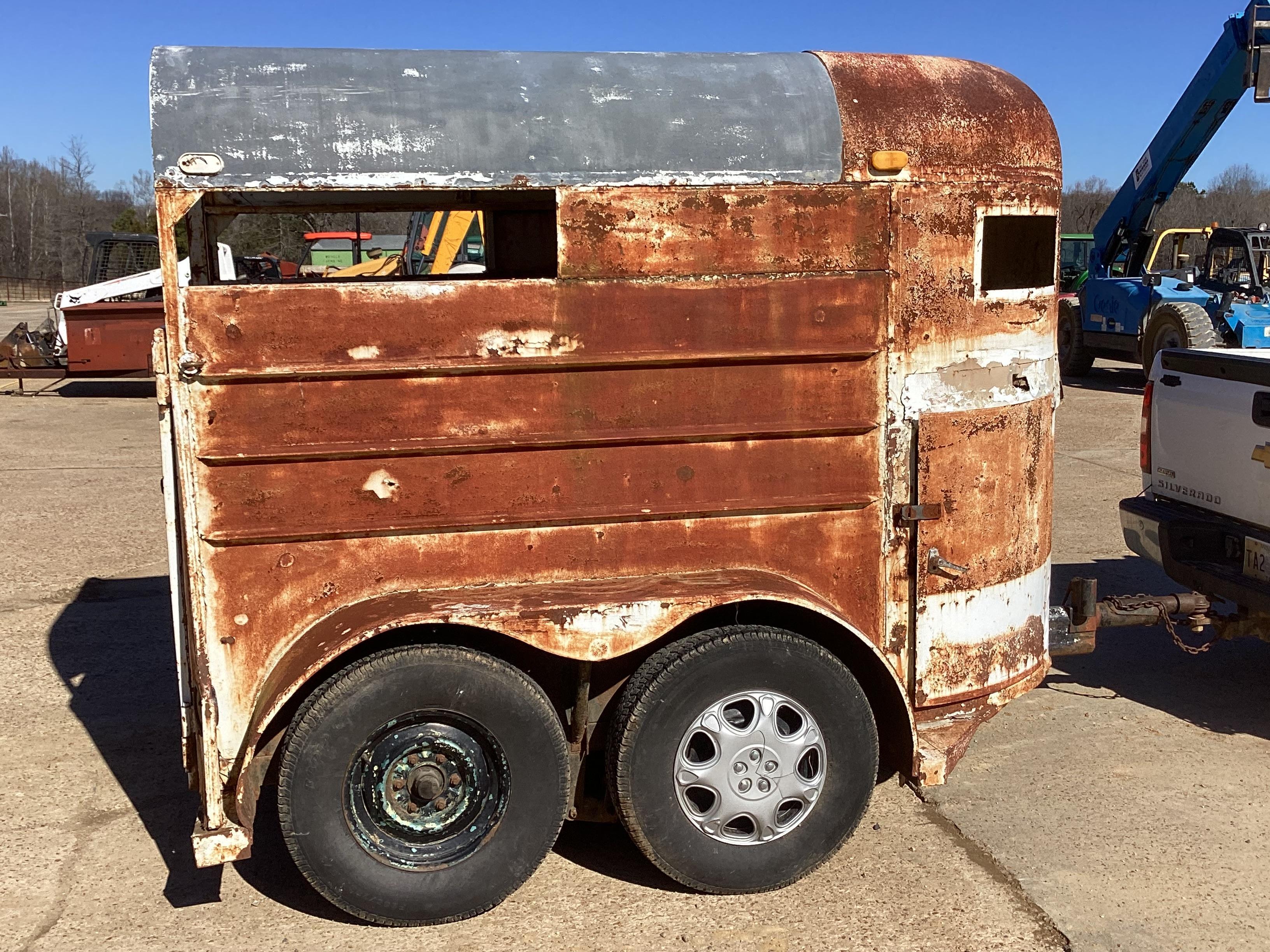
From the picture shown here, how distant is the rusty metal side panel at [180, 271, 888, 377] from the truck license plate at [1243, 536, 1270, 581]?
2532 millimetres

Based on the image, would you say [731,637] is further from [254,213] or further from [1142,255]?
[1142,255]

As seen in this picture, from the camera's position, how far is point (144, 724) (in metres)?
5.31

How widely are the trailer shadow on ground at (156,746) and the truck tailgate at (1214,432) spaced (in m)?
3.27

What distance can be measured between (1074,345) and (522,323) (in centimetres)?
1747

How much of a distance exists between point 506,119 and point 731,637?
5.66ft

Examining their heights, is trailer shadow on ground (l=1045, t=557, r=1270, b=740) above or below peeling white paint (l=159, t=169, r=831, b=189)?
below

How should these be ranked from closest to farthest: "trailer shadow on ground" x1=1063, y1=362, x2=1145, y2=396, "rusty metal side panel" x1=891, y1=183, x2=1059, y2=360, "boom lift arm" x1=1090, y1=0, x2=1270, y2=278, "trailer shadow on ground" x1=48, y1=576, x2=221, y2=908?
"rusty metal side panel" x1=891, y1=183, x2=1059, y2=360, "trailer shadow on ground" x1=48, y1=576, x2=221, y2=908, "boom lift arm" x1=1090, y1=0, x2=1270, y2=278, "trailer shadow on ground" x1=1063, y1=362, x2=1145, y2=396

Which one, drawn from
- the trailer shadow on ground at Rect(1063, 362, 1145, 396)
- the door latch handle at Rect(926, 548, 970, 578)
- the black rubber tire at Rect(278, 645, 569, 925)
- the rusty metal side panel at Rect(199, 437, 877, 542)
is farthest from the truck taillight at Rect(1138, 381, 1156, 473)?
the trailer shadow on ground at Rect(1063, 362, 1145, 396)

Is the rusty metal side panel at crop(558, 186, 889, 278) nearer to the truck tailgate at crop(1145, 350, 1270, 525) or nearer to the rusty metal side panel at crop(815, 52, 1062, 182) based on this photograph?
the rusty metal side panel at crop(815, 52, 1062, 182)

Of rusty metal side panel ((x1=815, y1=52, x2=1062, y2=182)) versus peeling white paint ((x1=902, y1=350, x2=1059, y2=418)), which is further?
peeling white paint ((x1=902, y1=350, x2=1059, y2=418))

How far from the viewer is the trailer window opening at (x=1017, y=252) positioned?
3875 mm

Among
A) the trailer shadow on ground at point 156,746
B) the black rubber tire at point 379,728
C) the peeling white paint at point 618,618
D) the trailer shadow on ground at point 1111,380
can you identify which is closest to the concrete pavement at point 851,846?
the trailer shadow on ground at point 156,746

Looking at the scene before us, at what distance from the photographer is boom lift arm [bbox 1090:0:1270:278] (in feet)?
47.6

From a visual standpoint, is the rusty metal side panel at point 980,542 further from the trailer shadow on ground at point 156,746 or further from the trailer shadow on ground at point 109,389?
the trailer shadow on ground at point 109,389
